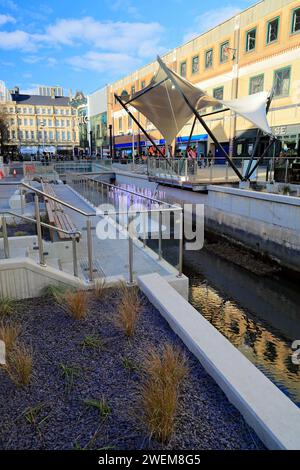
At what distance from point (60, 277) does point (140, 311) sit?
1364 mm

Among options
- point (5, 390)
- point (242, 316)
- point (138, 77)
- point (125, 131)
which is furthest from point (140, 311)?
point (125, 131)

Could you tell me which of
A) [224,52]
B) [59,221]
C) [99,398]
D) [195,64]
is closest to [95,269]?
[59,221]

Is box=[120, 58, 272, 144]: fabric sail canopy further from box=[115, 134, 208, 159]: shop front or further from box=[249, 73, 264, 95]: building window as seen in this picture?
box=[115, 134, 208, 159]: shop front

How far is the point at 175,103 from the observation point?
24.6m

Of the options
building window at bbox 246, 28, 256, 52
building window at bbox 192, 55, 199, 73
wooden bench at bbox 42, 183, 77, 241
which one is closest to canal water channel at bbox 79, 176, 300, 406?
wooden bench at bbox 42, 183, 77, 241

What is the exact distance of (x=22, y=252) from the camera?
21.5ft

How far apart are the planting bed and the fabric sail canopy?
13.9 metres

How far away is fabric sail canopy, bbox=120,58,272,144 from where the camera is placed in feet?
54.8

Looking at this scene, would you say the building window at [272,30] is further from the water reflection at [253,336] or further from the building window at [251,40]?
the water reflection at [253,336]

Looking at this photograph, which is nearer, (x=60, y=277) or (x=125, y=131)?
(x=60, y=277)

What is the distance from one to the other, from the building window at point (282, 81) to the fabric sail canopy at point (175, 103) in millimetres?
5318

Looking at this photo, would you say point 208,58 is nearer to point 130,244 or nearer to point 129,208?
point 129,208

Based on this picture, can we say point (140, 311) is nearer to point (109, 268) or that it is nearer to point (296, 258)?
point (109, 268)

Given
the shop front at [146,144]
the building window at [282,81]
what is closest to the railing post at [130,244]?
the building window at [282,81]
